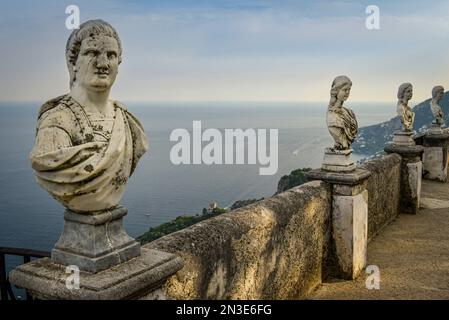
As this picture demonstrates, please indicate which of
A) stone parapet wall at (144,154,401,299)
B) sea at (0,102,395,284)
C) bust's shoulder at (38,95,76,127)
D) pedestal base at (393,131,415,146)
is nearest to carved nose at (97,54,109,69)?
bust's shoulder at (38,95,76,127)

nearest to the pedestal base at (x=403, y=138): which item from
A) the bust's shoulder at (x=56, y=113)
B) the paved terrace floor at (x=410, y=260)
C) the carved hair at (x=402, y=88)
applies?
the carved hair at (x=402, y=88)

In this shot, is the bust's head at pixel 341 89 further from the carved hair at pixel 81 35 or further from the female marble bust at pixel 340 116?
the carved hair at pixel 81 35

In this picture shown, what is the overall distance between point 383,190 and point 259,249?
4287 mm

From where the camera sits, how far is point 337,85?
17.3 ft

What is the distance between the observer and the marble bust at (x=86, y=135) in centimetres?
206

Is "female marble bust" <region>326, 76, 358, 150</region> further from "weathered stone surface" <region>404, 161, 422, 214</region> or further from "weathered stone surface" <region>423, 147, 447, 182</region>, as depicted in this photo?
"weathered stone surface" <region>423, 147, 447, 182</region>

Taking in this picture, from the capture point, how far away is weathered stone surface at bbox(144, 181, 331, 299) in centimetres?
305

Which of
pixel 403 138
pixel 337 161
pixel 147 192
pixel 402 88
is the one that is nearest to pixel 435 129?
pixel 403 138

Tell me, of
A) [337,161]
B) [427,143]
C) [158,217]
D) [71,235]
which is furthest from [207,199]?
[71,235]

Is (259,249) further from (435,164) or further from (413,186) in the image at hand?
(435,164)

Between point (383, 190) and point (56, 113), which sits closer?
point (56, 113)

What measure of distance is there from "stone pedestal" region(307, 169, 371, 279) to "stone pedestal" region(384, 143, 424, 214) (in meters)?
3.50

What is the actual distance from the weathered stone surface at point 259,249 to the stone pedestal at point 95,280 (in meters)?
0.31

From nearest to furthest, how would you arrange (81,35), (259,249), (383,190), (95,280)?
(95,280) < (81,35) < (259,249) < (383,190)
